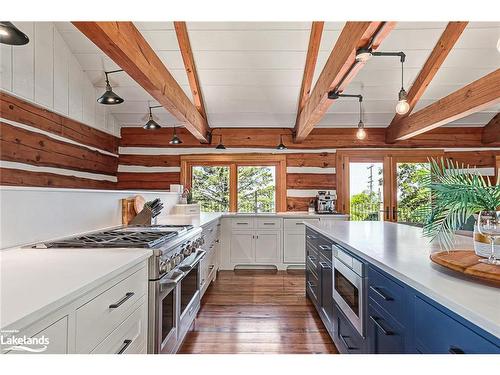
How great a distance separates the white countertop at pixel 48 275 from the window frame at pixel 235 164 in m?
4.23

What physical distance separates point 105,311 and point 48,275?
24cm

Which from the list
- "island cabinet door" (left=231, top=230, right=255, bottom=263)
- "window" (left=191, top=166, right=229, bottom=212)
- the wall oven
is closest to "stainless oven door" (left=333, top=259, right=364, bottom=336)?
the wall oven

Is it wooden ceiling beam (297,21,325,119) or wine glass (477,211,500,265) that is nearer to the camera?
wine glass (477,211,500,265)

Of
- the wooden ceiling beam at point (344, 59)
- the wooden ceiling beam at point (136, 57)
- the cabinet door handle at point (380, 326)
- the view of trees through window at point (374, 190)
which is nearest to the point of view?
the cabinet door handle at point (380, 326)

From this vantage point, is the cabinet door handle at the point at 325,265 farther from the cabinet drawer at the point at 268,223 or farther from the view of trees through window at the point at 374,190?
the view of trees through window at the point at 374,190

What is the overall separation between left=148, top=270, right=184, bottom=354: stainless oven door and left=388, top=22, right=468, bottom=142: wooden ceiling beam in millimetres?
3917

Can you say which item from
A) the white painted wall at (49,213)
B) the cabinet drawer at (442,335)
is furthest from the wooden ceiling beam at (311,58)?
the cabinet drawer at (442,335)

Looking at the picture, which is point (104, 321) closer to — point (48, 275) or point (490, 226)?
point (48, 275)

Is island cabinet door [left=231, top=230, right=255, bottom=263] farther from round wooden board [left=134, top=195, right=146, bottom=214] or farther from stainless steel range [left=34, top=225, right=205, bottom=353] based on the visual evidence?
stainless steel range [left=34, top=225, right=205, bottom=353]

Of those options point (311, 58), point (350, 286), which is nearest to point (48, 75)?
point (311, 58)

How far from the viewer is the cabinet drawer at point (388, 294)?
4.25 feet

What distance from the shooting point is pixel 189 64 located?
4082 mm

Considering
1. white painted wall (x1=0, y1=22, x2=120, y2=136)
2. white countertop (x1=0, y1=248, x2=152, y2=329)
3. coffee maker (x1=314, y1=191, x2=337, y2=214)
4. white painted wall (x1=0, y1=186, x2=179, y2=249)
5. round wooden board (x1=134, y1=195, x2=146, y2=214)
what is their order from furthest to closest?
coffee maker (x1=314, y1=191, x2=337, y2=214) < white painted wall (x1=0, y1=22, x2=120, y2=136) < round wooden board (x1=134, y1=195, x2=146, y2=214) < white painted wall (x1=0, y1=186, x2=179, y2=249) < white countertop (x1=0, y1=248, x2=152, y2=329)

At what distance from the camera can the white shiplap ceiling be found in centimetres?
380
